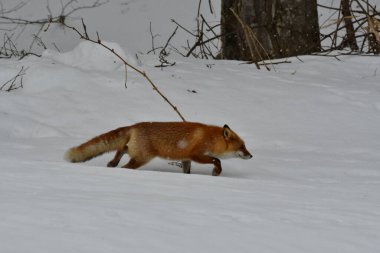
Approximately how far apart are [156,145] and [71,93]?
8.15 ft

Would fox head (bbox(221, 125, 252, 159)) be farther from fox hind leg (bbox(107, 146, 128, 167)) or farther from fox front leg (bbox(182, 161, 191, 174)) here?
fox hind leg (bbox(107, 146, 128, 167))

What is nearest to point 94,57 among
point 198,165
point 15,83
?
point 15,83

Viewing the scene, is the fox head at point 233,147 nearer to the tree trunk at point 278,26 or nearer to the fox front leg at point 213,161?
the fox front leg at point 213,161

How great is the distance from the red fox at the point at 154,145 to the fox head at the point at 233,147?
108mm

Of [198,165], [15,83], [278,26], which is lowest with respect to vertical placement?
[198,165]

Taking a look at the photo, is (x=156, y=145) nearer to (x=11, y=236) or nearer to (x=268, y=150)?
(x=268, y=150)

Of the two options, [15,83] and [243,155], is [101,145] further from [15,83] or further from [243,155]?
[15,83]

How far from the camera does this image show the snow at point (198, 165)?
9.36ft

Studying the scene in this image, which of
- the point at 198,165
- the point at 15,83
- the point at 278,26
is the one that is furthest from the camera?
the point at 278,26

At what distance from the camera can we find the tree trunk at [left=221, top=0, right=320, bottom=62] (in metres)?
9.40

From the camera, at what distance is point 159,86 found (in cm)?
788

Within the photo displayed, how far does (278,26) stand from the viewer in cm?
941

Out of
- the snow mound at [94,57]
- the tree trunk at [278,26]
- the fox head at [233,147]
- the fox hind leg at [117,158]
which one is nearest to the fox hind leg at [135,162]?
the fox hind leg at [117,158]

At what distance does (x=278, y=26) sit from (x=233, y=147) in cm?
417
